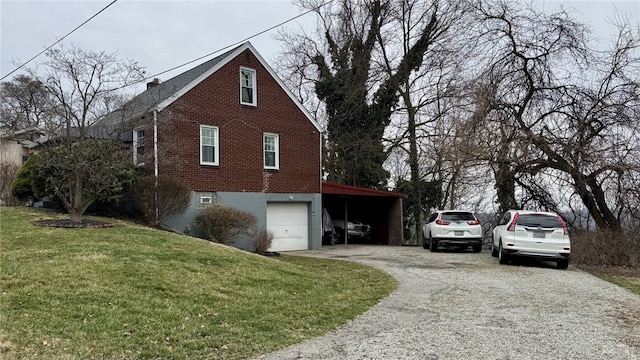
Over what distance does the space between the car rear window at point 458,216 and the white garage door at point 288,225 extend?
6538mm

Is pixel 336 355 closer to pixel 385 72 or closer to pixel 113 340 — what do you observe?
→ pixel 113 340

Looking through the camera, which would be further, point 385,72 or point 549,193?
point 385,72

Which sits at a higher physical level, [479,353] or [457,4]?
[457,4]

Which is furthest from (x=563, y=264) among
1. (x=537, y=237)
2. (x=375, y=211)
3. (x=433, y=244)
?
(x=375, y=211)

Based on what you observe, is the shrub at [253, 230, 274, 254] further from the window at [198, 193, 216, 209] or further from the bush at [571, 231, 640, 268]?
the bush at [571, 231, 640, 268]

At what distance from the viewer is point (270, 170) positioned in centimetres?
2173

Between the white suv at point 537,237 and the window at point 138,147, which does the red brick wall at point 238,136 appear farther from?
the white suv at point 537,237

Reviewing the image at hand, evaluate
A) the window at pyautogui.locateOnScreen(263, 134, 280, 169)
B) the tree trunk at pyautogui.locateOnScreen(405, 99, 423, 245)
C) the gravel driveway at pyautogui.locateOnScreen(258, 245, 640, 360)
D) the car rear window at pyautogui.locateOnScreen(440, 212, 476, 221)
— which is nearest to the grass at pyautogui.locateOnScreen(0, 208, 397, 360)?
the gravel driveway at pyautogui.locateOnScreen(258, 245, 640, 360)

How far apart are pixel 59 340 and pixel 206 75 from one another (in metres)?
15.2

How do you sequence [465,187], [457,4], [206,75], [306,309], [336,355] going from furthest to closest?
[465,187] → [457,4] → [206,75] → [306,309] → [336,355]

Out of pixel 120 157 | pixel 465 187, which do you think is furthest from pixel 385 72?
pixel 120 157

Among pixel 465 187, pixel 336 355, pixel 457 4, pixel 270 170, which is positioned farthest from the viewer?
pixel 465 187

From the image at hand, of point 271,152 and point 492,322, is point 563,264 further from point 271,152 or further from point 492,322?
point 271,152

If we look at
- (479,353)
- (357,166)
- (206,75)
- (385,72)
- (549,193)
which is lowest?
(479,353)
